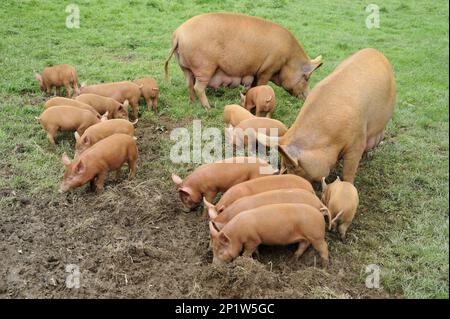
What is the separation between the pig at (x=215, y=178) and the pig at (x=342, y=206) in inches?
27.6

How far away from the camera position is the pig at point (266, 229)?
4480 millimetres

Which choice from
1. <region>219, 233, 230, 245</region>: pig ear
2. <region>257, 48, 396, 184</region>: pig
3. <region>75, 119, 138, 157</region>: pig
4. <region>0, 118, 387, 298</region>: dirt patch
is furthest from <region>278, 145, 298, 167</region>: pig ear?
<region>75, 119, 138, 157</region>: pig

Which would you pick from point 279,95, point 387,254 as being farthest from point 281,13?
point 387,254

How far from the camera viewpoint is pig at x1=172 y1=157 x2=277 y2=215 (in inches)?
214

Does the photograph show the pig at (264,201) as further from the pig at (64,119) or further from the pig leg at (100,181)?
the pig at (64,119)

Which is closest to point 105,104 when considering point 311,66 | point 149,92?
point 149,92

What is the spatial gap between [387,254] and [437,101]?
4035 mm

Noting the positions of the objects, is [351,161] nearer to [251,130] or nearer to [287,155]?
[287,155]

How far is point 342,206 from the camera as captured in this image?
498 centimetres

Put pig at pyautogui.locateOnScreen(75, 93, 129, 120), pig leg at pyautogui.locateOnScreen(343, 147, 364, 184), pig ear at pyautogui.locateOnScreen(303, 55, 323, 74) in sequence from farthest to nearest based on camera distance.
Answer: pig ear at pyautogui.locateOnScreen(303, 55, 323, 74), pig at pyautogui.locateOnScreen(75, 93, 129, 120), pig leg at pyautogui.locateOnScreen(343, 147, 364, 184)

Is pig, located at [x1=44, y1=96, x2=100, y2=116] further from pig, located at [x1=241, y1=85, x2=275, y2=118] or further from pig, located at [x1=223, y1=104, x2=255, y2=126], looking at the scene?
pig, located at [x1=241, y1=85, x2=275, y2=118]

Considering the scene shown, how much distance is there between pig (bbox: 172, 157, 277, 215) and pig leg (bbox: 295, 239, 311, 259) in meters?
1.02

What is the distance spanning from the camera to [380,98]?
19.5ft

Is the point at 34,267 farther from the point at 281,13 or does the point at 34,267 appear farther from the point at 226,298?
A: the point at 281,13
